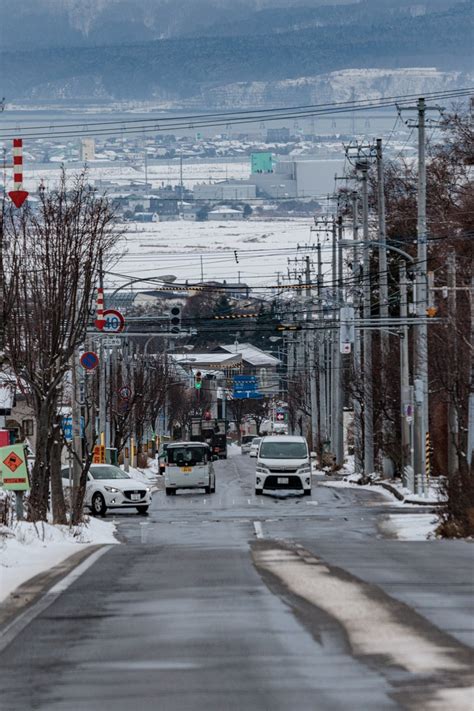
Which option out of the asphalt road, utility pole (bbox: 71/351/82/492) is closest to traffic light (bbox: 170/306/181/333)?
utility pole (bbox: 71/351/82/492)

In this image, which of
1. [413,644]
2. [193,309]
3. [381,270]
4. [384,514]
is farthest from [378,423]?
[193,309]

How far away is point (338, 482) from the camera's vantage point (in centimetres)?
6512

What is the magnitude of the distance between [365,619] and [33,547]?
11687mm

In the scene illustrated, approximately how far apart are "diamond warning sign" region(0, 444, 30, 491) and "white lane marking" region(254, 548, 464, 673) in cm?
900

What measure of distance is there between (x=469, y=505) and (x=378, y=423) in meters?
35.1

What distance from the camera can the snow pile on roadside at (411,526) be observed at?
32028mm

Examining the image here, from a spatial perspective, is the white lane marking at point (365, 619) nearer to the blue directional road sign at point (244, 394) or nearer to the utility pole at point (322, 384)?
the utility pole at point (322, 384)

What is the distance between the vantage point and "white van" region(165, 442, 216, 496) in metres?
58.3

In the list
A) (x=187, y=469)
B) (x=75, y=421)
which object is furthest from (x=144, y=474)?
(x=75, y=421)

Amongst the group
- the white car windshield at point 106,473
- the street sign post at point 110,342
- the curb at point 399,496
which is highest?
the street sign post at point 110,342

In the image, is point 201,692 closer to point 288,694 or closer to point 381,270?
point 288,694

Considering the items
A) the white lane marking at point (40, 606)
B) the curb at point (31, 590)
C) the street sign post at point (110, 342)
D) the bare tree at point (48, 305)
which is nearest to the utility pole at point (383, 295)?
the street sign post at point (110, 342)

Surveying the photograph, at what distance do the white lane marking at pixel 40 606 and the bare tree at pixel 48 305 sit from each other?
11.4m

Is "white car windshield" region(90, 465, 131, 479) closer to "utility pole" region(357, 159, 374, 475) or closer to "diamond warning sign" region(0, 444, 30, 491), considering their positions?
"utility pole" region(357, 159, 374, 475)
